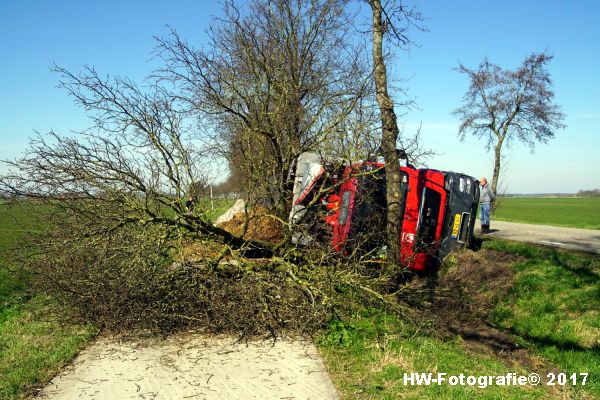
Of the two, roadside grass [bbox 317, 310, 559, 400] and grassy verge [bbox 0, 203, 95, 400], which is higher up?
roadside grass [bbox 317, 310, 559, 400]

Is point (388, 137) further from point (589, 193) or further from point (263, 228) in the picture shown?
point (589, 193)

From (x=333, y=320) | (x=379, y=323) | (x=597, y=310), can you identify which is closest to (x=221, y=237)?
(x=333, y=320)

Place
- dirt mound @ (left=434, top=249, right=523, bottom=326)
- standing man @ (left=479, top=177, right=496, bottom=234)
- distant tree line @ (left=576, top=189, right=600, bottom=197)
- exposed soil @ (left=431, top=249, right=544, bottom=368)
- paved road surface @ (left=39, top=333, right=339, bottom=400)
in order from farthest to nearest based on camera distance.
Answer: distant tree line @ (left=576, top=189, right=600, bottom=197) < standing man @ (left=479, top=177, right=496, bottom=234) < dirt mound @ (left=434, top=249, right=523, bottom=326) < exposed soil @ (left=431, top=249, right=544, bottom=368) < paved road surface @ (left=39, top=333, right=339, bottom=400)

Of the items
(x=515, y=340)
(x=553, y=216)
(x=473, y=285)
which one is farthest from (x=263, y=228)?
(x=553, y=216)

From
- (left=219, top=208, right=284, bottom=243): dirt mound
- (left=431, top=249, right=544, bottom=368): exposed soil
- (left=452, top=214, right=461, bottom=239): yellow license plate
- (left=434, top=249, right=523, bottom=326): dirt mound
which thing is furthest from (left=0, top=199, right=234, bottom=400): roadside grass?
(left=452, top=214, right=461, bottom=239): yellow license plate

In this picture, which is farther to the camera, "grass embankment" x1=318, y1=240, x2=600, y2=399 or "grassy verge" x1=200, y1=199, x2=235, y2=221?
"grassy verge" x1=200, y1=199, x2=235, y2=221

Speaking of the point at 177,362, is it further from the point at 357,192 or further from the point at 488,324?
the point at 488,324

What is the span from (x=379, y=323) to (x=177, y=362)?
3.25 metres

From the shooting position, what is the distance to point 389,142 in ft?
30.5

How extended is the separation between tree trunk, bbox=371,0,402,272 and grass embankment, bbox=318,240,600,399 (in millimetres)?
1708

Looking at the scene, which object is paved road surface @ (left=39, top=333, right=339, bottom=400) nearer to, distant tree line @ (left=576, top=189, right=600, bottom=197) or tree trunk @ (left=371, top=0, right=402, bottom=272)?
tree trunk @ (left=371, top=0, right=402, bottom=272)

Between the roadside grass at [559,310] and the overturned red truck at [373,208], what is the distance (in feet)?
6.15

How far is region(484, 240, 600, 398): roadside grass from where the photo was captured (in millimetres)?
7566

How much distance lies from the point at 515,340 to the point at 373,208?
3.51m
